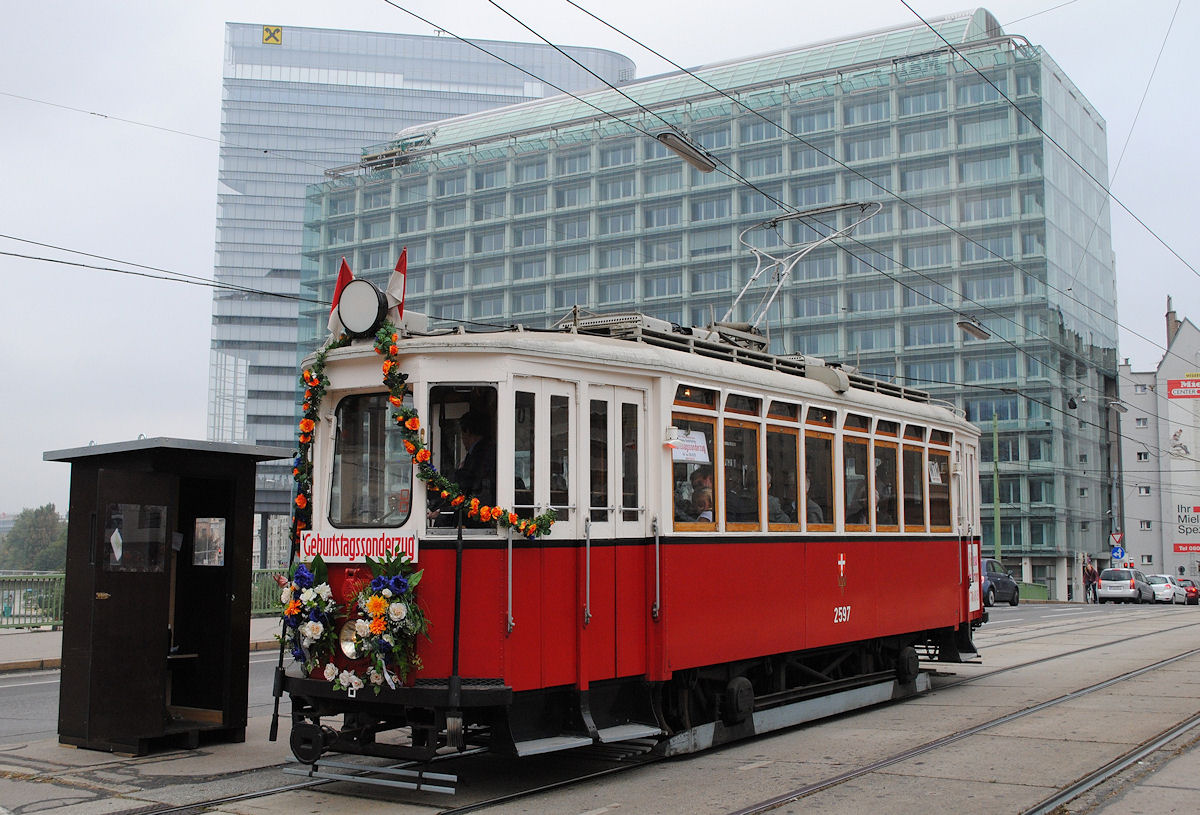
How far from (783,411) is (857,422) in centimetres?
156

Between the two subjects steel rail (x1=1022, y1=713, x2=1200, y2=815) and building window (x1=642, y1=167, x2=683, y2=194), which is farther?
building window (x1=642, y1=167, x2=683, y2=194)

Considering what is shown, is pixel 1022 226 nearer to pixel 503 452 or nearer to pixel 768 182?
pixel 768 182

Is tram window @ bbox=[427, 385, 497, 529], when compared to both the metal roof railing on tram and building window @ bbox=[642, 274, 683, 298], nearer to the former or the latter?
the metal roof railing on tram

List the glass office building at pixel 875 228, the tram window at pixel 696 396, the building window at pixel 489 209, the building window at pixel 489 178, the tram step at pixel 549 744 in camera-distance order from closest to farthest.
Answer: the tram step at pixel 549 744
the tram window at pixel 696 396
the glass office building at pixel 875 228
the building window at pixel 489 209
the building window at pixel 489 178

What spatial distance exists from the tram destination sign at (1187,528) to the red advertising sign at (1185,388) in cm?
781

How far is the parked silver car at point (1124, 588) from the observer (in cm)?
4244

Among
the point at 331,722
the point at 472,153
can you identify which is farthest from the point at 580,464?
the point at 472,153

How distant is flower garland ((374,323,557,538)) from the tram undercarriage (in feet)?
3.39

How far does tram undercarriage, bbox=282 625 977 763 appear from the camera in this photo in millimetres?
7254

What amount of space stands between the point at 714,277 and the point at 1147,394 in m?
31.2

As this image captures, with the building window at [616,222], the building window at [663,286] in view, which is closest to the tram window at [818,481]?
the building window at [663,286]

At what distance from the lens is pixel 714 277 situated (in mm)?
62406

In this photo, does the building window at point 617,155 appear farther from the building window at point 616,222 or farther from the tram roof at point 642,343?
the tram roof at point 642,343

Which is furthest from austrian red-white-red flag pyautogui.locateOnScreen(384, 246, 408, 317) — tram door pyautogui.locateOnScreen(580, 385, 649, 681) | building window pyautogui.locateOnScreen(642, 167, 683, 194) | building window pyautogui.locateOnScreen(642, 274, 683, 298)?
building window pyautogui.locateOnScreen(642, 167, 683, 194)
